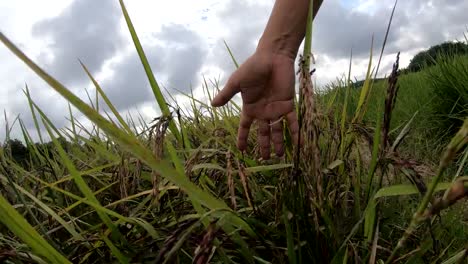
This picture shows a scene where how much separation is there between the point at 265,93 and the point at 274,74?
0.07 metres

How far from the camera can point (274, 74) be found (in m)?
1.53

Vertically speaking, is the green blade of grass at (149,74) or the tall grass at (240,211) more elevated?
the green blade of grass at (149,74)

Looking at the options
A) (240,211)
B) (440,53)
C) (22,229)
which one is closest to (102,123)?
(22,229)

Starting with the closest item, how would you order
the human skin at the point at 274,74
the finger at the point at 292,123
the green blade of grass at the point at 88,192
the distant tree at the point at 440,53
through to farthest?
the green blade of grass at the point at 88,192 → the finger at the point at 292,123 → the human skin at the point at 274,74 → the distant tree at the point at 440,53

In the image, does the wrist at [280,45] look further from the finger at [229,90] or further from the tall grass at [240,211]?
the tall grass at [240,211]

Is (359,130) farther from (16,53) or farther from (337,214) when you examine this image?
(16,53)

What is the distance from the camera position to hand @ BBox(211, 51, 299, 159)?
1.50 meters

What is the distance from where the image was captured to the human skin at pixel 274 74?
1.47m

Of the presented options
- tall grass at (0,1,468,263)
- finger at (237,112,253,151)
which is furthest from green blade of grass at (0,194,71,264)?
finger at (237,112,253,151)

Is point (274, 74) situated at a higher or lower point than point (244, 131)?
higher

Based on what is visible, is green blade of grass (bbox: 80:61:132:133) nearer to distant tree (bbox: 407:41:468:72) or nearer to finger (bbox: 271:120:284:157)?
finger (bbox: 271:120:284:157)

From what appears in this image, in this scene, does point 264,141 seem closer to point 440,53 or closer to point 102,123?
point 102,123

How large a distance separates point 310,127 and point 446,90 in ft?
10.5

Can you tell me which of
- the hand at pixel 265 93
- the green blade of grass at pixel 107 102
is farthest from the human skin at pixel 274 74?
the green blade of grass at pixel 107 102
